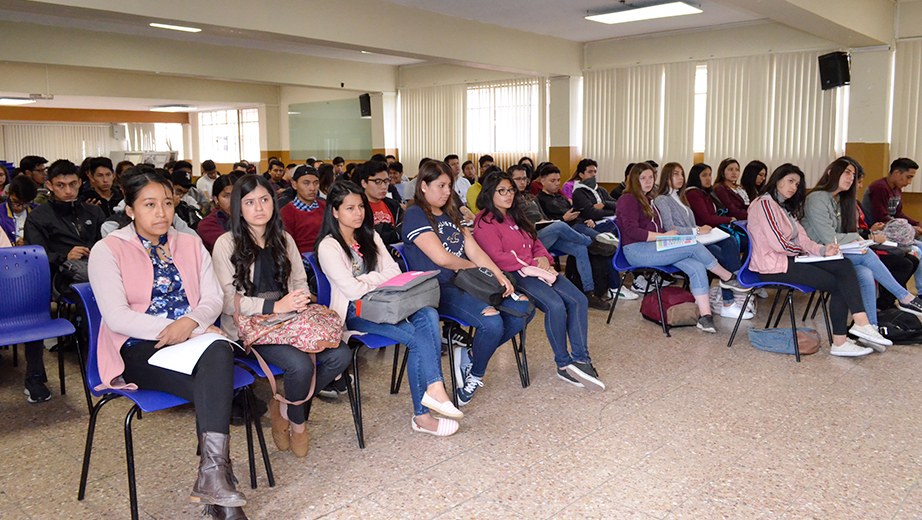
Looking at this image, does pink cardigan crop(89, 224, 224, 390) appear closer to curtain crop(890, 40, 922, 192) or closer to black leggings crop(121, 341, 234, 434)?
black leggings crop(121, 341, 234, 434)

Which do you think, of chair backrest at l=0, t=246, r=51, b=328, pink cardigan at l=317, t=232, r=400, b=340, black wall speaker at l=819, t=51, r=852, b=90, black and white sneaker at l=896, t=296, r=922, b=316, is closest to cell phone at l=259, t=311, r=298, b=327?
pink cardigan at l=317, t=232, r=400, b=340

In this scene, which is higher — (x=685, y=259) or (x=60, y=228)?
(x=60, y=228)

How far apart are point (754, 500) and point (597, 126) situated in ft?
30.2

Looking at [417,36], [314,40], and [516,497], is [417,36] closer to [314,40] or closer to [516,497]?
[314,40]

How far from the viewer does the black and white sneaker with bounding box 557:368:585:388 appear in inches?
149

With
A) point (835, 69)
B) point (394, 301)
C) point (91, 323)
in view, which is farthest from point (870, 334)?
point (835, 69)

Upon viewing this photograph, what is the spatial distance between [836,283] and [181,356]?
385 centimetres

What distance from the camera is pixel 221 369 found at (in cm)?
237

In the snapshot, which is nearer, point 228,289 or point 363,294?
point 228,289

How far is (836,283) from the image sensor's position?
435 centimetres

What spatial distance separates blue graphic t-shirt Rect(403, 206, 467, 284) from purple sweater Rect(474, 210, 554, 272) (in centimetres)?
19

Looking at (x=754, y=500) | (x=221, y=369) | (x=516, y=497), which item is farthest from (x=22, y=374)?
(x=754, y=500)

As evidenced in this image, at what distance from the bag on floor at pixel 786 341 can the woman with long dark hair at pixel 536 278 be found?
139 centimetres

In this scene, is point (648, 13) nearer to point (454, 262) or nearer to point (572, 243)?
point (572, 243)
